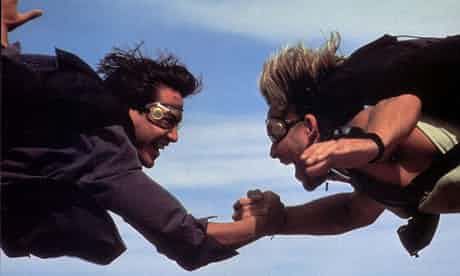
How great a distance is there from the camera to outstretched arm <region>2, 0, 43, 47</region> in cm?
376

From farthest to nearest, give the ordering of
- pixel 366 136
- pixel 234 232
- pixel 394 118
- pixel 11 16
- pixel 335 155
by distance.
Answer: pixel 234 232 → pixel 394 118 → pixel 366 136 → pixel 335 155 → pixel 11 16

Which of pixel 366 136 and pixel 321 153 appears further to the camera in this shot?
pixel 366 136

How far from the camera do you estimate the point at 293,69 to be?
5.06 meters

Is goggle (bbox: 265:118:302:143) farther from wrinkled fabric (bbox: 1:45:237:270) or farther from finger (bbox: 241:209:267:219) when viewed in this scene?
wrinkled fabric (bbox: 1:45:237:270)

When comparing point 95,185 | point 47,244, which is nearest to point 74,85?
point 95,185

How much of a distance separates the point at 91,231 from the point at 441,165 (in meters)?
2.02

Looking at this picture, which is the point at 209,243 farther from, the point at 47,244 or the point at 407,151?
the point at 407,151

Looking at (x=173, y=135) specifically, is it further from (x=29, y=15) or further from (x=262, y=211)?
(x=29, y=15)

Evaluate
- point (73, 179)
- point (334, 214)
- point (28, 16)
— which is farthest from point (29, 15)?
point (334, 214)

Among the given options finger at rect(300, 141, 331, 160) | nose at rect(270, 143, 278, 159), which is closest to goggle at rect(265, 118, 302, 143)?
nose at rect(270, 143, 278, 159)

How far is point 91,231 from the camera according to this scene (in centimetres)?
446

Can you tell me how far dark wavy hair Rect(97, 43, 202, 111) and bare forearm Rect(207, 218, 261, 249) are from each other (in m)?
1.00

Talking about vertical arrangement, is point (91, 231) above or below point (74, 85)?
below

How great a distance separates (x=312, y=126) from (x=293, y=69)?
17.5 inches
